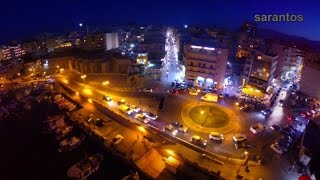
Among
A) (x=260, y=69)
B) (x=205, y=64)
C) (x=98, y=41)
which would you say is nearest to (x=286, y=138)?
(x=260, y=69)

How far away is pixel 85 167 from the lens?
3186cm

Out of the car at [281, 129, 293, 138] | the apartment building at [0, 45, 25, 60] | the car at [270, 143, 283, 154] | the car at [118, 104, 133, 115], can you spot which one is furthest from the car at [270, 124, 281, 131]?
the apartment building at [0, 45, 25, 60]

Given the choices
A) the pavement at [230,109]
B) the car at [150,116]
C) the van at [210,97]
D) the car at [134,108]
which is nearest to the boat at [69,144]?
the pavement at [230,109]

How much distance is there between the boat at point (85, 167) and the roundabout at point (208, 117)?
13.8 metres

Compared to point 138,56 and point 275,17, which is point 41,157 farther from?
point 275,17

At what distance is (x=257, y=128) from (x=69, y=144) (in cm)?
2658

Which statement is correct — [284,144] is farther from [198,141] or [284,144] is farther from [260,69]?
[260,69]

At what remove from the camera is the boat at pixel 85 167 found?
1219 inches

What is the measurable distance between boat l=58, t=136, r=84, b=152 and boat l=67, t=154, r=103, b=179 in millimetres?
3706

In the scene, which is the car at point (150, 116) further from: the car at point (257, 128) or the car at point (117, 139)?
the car at point (257, 128)

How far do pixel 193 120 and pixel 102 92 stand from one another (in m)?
17.9

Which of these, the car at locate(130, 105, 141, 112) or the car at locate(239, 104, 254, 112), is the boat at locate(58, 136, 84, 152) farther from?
the car at locate(239, 104, 254, 112)

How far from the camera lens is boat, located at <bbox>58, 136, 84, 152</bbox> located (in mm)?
35509

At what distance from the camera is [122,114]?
39.8 meters
